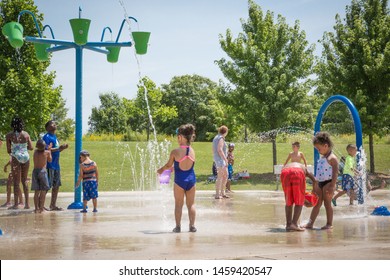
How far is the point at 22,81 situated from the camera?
22.1 meters

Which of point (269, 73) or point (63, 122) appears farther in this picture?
point (63, 122)

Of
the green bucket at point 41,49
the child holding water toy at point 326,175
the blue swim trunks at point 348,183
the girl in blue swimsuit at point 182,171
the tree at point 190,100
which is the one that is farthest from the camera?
the tree at point 190,100

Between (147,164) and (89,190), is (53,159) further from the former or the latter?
(147,164)

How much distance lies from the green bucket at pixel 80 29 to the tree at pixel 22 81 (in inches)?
393

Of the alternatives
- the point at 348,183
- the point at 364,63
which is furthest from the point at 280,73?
the point at 348,183

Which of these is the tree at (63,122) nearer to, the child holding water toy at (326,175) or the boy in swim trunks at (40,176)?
the boy in swim trunks at (40,176)

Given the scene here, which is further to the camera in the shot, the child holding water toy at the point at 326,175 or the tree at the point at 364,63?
the tree at the point at 364,63

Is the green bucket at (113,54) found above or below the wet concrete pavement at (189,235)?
above

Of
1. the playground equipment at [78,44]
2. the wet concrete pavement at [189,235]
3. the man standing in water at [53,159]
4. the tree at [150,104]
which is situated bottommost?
the wet concrete pavement at [189,235]

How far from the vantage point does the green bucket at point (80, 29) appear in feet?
39.9

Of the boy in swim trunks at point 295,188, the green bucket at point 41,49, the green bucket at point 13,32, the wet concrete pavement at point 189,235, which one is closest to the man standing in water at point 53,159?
the wet concrete pavement at point 189,235

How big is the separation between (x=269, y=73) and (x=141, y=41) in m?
12.8

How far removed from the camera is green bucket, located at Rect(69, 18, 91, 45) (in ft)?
39.9

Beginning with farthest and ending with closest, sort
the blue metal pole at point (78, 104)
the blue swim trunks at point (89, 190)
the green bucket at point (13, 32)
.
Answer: the blue metal pole at point (78, 104) → the green bucket at point (13, 32) → the blue swim trunks at point (89, 190)
